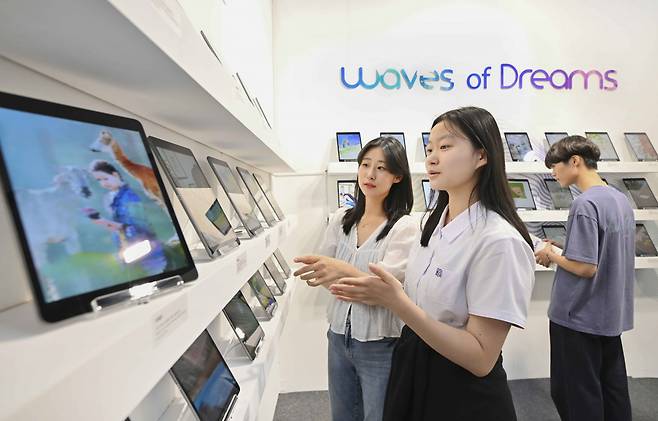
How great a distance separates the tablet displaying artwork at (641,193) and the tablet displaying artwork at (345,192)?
92.7 inches

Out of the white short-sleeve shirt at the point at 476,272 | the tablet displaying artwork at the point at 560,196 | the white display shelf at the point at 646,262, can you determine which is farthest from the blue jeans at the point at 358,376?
the tablet displaying artwork at the point at 560,196

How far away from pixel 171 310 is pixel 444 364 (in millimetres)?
889

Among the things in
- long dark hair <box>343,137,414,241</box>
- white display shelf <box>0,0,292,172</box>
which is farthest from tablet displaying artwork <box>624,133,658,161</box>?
white display shelf <box>0,0,292,172</box>

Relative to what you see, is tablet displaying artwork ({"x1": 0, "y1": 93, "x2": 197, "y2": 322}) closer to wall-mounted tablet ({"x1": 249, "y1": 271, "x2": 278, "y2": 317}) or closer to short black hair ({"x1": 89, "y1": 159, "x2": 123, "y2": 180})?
short black hair ({"x1": 89, "y1": 159, "x2": 123, "y2": 180})

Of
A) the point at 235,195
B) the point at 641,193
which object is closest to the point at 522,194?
the point at 641,193

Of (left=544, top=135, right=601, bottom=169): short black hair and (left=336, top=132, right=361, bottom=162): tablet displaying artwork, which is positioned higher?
(left=336, top=132, right=361, bottom=162): tablet displaying artwork

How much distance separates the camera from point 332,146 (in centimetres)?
304

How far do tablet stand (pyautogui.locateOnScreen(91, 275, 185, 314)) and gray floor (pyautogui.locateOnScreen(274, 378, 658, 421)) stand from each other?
2493 mm

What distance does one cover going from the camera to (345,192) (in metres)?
2.97

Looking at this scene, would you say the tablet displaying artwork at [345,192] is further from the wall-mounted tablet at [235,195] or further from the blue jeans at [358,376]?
the wall-mounted tablet at [235,195]

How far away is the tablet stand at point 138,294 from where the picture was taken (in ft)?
1.25

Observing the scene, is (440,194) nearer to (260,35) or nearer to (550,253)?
(550,253)

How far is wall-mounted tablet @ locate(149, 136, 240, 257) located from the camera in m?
0.73

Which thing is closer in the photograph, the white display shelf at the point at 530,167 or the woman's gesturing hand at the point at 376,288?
the woman's gesturing hand at the point at 376,288
